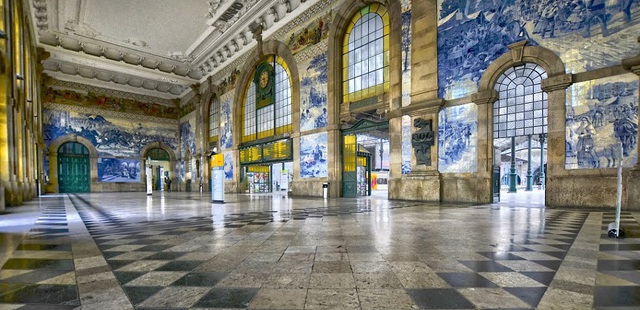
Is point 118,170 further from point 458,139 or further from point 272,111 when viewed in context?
point 458,139

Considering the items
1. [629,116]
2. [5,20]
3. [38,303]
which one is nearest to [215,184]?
[5,20]

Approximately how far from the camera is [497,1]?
1001cm

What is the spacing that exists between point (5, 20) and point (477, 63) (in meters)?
15.8

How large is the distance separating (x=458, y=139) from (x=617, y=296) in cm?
943

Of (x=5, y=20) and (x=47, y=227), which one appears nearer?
(x=47, y=227)

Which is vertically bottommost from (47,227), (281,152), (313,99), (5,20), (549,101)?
(47,227)

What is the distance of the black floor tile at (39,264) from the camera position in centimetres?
285

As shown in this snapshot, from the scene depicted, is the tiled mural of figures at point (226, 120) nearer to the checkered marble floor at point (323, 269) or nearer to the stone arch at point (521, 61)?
the stone arch at point (521, 61)

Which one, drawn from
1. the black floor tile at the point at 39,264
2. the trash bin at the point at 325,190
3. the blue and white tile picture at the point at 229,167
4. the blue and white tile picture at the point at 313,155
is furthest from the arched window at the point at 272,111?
the black floor tile at the point at 39,264

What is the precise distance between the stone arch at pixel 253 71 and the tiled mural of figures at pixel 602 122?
39.3 feet

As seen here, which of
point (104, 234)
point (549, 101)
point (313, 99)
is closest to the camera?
point (104, 234)

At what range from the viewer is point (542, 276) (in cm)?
253

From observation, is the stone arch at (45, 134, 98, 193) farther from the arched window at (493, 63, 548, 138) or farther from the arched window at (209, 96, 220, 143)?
the arched window at (493, 63, 548, 138)

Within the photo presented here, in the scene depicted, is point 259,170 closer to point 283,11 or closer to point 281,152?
point 281,152
